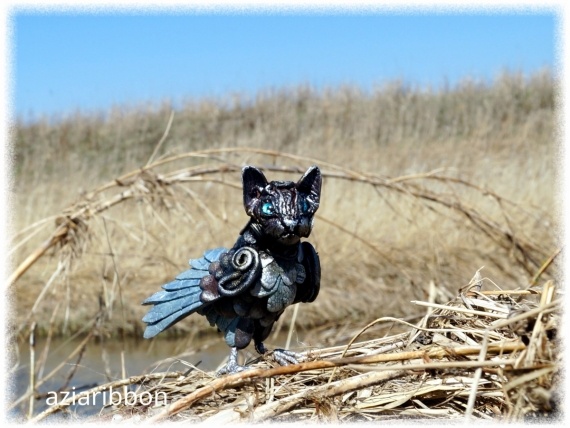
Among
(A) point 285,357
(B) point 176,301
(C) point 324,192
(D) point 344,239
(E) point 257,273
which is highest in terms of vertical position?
(E) point 257,273

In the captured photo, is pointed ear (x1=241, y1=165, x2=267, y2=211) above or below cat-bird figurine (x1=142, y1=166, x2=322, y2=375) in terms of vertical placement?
above

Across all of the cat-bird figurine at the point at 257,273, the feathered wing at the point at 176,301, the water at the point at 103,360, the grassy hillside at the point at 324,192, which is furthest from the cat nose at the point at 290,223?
the water at the point at 103,360

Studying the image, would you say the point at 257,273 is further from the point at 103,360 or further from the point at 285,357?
the point at 103,360

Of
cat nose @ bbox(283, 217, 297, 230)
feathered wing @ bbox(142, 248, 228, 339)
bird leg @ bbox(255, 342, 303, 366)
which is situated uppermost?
cat nose @ bbox(283, 217, 297, 230)

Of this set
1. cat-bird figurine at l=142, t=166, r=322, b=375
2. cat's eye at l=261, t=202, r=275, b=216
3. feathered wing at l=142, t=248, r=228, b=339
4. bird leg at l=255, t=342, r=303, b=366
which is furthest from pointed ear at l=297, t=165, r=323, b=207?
bird leg at l=255, t=342, r=303, b=366

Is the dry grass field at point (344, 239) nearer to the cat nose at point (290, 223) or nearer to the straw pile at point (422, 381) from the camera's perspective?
the straw pile at point (422, 381)

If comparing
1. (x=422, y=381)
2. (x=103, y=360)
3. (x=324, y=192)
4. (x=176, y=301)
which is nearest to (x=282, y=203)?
(x=176, y=301)

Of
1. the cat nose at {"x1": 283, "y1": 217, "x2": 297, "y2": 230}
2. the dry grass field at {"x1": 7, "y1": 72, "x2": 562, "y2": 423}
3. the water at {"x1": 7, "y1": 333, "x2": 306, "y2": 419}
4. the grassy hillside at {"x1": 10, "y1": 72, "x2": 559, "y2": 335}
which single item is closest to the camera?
the dry grass field at {"x1": 7, "y1": 72, "x2": 562, "y2": 423}

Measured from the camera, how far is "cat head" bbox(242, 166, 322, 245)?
7.68 ft

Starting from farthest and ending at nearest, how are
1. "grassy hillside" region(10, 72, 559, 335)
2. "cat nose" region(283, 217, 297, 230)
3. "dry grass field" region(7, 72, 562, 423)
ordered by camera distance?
"grassy hillside" region(10, 72, 559, 335)
"cat nose" region(283, 217, 297, 230)
"dry grass field" region(7, 72, 562, 423)

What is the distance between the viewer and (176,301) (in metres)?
2.54

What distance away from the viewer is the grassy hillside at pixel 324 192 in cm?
397

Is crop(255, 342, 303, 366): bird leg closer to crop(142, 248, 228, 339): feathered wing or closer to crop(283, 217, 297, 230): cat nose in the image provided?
crop(142, 248, 228, 339): feathered wing

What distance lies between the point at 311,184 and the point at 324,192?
5077 millimetres
